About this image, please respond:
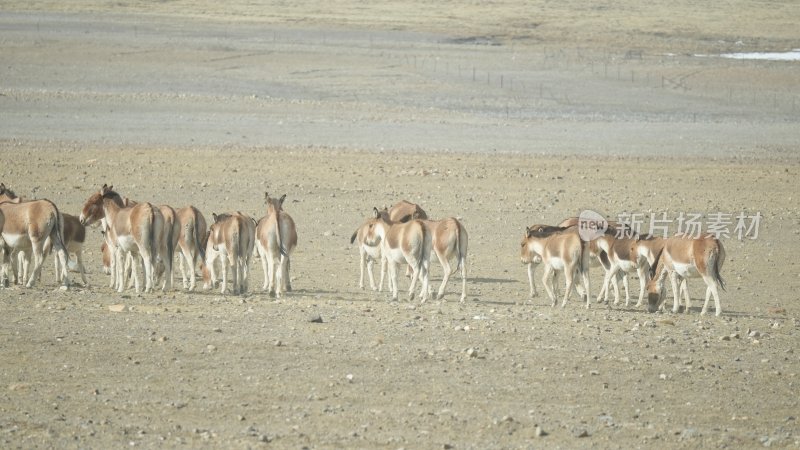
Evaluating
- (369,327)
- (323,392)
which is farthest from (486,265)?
(323,392)

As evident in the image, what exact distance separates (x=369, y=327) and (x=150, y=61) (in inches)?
1581

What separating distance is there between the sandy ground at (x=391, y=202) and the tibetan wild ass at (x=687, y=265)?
0.42 meters

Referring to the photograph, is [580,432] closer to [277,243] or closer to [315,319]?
[315,319]

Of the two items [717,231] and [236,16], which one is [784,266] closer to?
[717,231]

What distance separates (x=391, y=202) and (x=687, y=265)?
34.6 ft

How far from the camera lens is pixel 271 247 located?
59.9 feet

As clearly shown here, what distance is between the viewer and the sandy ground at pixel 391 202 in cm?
1243

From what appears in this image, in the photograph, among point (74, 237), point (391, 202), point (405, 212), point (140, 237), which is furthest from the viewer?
point (391, 202)

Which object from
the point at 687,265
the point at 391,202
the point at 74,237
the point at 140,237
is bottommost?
the point at 391,202

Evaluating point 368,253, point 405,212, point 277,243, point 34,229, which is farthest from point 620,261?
point 34,229

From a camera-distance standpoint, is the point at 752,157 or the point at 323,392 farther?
the point at 752,157

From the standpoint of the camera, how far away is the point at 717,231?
25688 mm

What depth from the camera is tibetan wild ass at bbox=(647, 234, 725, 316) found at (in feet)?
58.0

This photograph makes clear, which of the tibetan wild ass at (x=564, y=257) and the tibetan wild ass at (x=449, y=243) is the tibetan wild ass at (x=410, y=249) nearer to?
the tibetan wild ass at (x=449, y=243)
